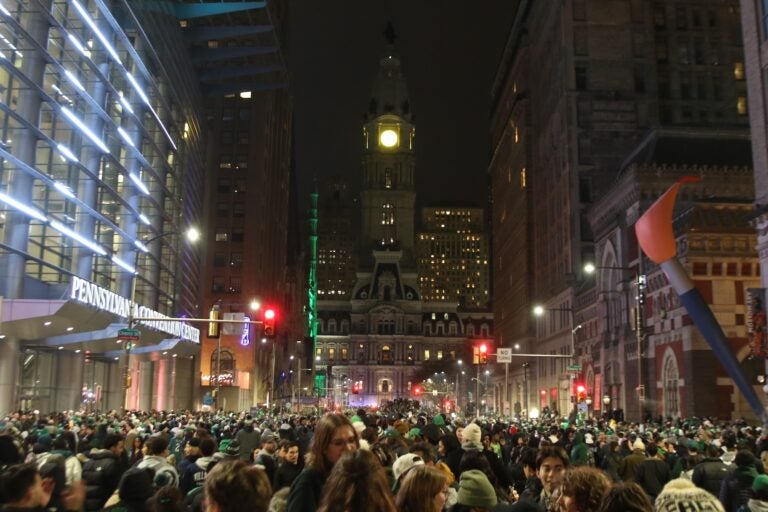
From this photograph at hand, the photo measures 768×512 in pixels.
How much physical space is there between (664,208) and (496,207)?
10681 centimetres

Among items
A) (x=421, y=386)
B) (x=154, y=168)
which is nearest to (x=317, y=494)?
(x=154, y=168)

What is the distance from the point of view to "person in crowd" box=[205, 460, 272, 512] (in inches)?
205

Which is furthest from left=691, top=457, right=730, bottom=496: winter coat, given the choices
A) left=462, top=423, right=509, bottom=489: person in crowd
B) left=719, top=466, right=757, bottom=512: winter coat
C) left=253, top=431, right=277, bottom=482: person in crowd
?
left=253, top=431, right=277, bottom=482: person in crowd

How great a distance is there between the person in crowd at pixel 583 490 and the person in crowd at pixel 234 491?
8.36ft

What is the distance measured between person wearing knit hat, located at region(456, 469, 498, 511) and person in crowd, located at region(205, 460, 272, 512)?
249 centimetres

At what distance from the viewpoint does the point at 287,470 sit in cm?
1034

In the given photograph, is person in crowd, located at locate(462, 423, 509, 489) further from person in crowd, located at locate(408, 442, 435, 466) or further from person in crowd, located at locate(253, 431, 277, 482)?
person in crowd, located at locate(253, 431, 277, 482)

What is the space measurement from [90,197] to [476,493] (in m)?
41.1

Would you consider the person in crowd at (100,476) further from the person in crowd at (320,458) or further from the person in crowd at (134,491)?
the person in crowd at (320,458)

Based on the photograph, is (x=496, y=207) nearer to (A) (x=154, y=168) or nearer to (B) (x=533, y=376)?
(B) (x=533, y=376)

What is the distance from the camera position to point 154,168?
5934cm

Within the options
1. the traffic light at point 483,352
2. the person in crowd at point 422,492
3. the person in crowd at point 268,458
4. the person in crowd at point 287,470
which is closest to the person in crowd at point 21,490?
the person in crowd at point 422,492

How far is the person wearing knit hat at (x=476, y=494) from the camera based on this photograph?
718 centimetres

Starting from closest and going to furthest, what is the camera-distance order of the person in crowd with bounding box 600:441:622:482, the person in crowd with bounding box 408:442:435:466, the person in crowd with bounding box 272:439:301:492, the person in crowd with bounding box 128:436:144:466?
the person in crowd with bounding box 272:439:301:492
the person in crowd with bounding box 408:442:435:466
the person in crowd with bounding box 600:441:622:482
the person in crowd with bounding box 128:436:144:466
